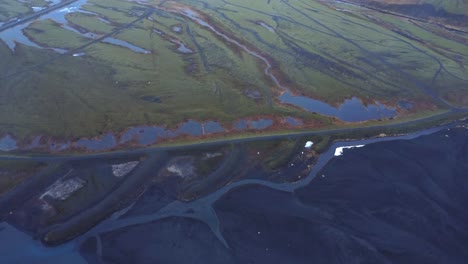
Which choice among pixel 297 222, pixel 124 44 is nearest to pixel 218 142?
pixel 297 222

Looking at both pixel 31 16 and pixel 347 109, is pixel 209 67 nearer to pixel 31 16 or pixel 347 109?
pixel 347 109

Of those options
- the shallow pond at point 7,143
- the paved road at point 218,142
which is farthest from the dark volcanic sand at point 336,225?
the shallow pond at point 7,143

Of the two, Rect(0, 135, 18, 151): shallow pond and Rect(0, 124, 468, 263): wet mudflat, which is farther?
Rect(0, 135, 18, 151): shallow pond

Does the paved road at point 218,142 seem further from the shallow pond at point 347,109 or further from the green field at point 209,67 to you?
the shallow pond at point 347,109

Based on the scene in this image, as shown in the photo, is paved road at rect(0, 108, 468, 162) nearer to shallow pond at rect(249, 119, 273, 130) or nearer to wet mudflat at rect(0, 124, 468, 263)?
wet mudflat at rect(0, 124, 468, 263)

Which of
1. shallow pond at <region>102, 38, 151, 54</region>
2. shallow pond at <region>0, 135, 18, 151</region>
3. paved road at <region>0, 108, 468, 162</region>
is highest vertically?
shallow pond at <region>102, 38, 151, 54</region>

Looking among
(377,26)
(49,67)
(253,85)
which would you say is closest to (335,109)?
(253,85)

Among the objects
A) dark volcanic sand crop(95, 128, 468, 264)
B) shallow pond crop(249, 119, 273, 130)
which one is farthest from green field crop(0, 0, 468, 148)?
dark volcanic sand crop(95, 128, 468, 264)
